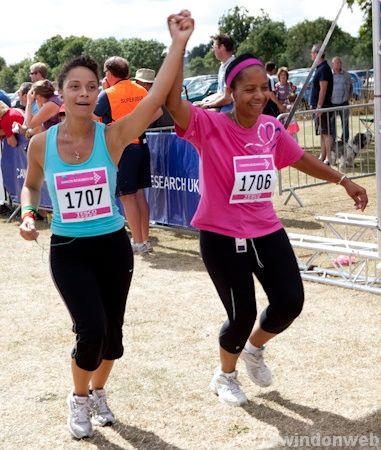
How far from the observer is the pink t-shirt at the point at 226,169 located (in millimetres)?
3969

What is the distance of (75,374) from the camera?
3889mm

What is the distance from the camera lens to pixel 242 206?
4.04 meters

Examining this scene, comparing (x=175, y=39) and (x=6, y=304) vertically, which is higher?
(x=175, y=39)

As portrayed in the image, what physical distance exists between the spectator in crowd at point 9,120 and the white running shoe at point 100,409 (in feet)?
23.8

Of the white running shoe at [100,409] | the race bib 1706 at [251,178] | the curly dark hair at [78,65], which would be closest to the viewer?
the curly dark hair at [78,65]

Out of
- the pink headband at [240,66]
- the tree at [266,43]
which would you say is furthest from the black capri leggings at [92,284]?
the tree at [266,43]

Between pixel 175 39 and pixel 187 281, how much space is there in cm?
386

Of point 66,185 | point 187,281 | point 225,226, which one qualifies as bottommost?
point 187,281

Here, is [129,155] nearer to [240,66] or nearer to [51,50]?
[240,66]

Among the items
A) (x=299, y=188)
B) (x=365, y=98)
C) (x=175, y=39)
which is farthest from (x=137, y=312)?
(x=365, y=98)

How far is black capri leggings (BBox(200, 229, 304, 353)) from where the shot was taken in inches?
158

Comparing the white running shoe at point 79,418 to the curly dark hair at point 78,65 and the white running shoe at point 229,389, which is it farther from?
the curly dark hair at point 78,65

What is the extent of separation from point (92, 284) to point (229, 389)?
3.58ft

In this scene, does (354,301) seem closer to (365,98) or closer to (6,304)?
(6,304)
